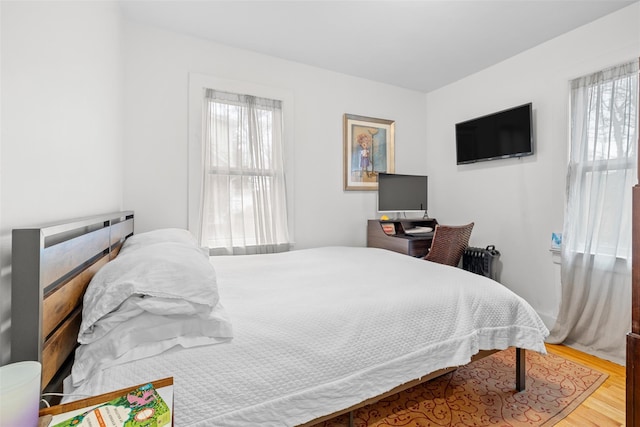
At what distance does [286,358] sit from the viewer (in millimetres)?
1079

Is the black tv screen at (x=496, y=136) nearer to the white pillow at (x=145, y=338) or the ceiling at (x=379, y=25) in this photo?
the ceiling at (x=379, y=25)

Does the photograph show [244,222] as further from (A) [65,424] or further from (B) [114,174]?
(A) [65,424]

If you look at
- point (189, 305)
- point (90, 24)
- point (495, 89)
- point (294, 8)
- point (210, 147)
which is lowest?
point (189, 305)

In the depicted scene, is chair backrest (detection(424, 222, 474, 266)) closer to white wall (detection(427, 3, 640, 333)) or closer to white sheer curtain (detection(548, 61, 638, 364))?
white wall (detection(427, 3, 640, 333))

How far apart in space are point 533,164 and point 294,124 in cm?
237

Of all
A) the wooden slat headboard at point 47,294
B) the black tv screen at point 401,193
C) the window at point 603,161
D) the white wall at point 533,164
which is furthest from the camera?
the black tv screen at point 401,193

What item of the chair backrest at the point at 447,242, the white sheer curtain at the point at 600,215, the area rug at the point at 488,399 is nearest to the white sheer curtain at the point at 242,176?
the chair backrest at the point at 447,242

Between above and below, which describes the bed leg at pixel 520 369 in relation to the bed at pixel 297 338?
below

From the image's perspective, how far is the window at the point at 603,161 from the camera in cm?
218

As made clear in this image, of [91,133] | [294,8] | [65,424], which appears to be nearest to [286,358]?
[65,424]

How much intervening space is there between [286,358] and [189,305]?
396mm

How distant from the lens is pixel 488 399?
174 centimetres

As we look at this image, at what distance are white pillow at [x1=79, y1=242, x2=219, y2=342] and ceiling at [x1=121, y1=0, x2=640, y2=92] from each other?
2068mm

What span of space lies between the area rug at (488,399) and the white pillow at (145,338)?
94cm
